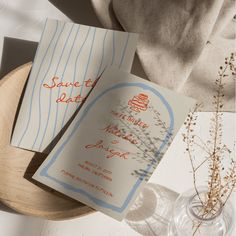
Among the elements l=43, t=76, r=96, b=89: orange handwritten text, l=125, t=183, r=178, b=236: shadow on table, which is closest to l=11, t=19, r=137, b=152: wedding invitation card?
l=43, t=76, r=96, b=89: orange handwritten text

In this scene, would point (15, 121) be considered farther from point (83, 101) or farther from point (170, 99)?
point (170, 99)

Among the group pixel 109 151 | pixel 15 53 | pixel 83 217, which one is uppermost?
pixel 15 53

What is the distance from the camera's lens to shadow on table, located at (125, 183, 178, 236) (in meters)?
0.64

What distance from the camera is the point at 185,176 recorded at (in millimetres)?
685

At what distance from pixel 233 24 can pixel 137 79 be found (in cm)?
23

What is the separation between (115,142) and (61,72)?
148 mm

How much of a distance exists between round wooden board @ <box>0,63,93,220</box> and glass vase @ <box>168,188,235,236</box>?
128mm

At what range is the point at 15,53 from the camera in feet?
2.51

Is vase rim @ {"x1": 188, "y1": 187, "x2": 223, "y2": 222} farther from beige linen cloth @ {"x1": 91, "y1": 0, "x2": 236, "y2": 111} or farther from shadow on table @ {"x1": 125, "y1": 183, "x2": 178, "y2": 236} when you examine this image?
beige linen cloth @ {"x1": 91, "y1": 0, "x2": 236, "y2": 111}

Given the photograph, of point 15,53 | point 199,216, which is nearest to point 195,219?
point 199,216

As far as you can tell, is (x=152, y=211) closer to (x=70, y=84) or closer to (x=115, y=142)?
(x=115, y=142)

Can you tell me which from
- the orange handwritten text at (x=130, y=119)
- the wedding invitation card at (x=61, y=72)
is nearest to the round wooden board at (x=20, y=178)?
the wedding invitation card at (x=61, y=72)

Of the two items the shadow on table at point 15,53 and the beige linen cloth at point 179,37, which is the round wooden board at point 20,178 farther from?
the beige linen cloth at point 179,37

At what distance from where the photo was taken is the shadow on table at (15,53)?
0.76 meters
